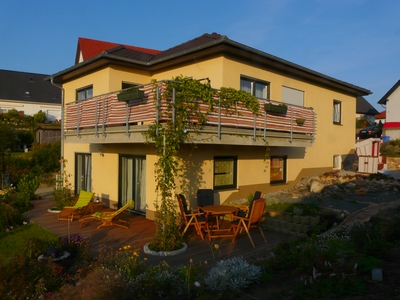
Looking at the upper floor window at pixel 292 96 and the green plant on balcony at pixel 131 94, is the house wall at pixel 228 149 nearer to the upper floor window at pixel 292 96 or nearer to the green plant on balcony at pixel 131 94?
the upper floor window at pixel 292 96

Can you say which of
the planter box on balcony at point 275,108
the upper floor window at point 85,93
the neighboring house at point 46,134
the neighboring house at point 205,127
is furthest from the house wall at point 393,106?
the upper floor window at point 85,93

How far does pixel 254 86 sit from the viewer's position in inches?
478

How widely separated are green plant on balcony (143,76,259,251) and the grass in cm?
266

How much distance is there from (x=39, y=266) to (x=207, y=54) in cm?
790

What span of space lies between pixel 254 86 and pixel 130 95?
17.0 ft

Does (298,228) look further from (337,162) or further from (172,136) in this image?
(337,162)

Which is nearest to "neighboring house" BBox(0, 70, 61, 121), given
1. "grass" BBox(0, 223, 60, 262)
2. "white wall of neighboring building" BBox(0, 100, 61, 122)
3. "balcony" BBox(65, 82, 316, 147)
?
"white wall of neighboring building" BBox(0, 100, 61, 122)

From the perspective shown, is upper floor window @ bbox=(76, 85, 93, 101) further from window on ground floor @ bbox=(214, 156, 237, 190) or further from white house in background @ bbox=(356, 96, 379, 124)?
white house in background @ bbox=(356, 96, 379, 124)

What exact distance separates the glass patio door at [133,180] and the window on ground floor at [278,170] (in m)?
5.10

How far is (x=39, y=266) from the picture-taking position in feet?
17.4

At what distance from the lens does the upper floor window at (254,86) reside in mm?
11709

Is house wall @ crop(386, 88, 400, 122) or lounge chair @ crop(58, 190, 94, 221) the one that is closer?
lounge chair @ crop(58, 190, 94, 221)

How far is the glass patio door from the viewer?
11445 mm

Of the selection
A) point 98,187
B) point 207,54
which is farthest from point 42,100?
point 207,54
